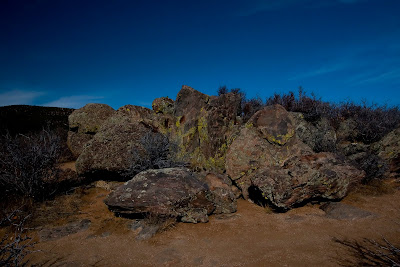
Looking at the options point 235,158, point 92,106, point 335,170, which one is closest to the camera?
point 335,170

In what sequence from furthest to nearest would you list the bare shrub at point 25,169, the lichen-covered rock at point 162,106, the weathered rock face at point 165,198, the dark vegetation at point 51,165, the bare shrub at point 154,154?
the lichen-covered rock at point 162,106
the bare shrub at point 154,154
the bare shrub at point 25,169
the weathered rock face at point 165,198
the dark vegetation at point 51,165

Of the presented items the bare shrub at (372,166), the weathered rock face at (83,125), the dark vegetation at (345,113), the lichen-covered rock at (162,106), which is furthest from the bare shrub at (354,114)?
the weathered rock face at (83,125)

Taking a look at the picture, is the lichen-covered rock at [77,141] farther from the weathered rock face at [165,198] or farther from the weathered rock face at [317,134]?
the weathered rock face at [317,134]

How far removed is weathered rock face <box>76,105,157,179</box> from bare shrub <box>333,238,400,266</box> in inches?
219

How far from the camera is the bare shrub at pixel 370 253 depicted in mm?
3230

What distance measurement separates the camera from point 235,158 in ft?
23.0

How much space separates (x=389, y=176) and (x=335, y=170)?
117 inches

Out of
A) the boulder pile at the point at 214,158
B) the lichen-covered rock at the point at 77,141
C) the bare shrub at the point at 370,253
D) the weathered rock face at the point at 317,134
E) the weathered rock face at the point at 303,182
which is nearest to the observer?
the bare shrub at the point at 370,253

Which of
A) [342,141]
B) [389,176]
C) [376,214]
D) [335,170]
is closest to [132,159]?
[335,170]

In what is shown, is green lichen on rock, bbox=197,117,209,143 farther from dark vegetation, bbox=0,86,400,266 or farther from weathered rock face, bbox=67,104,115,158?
weathered rock face, bbox=67,104,115,158

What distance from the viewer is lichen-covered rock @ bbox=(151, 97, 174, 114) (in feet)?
29.9

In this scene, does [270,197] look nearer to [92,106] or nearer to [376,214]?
[376,214]

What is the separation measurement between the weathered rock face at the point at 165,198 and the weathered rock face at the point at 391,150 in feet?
21.2

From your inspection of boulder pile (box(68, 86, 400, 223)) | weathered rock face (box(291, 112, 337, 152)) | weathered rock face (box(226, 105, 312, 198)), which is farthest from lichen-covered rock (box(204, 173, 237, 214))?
weathered rock face (box(291, 112, 337, 152))
